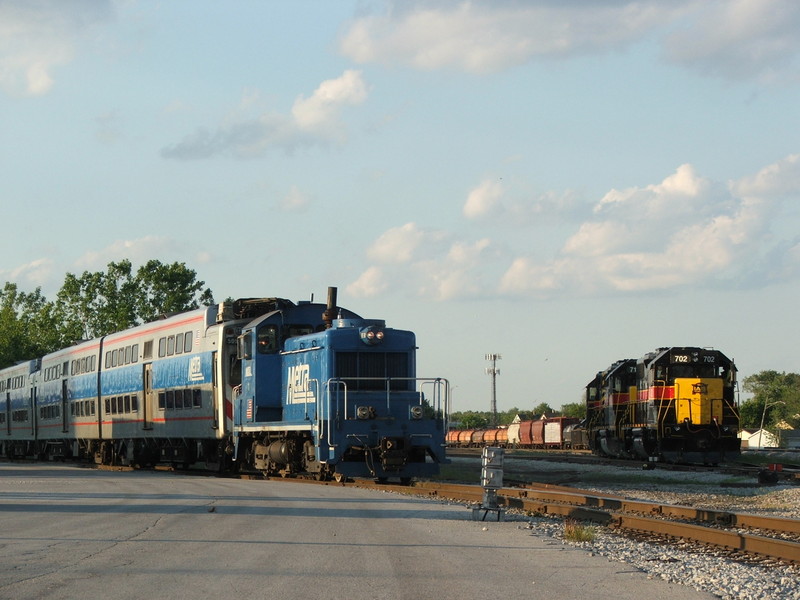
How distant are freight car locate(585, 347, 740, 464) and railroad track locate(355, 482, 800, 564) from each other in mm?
13904

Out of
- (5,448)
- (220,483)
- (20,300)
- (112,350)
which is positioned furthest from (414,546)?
(20,300)

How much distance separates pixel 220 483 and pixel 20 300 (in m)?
79.9

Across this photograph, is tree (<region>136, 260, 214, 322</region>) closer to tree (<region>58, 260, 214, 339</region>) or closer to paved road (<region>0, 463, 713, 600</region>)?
tree (<region>58, 260, 214, 339</region>)

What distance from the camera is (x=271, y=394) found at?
24281mm

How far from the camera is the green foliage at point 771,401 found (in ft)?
377

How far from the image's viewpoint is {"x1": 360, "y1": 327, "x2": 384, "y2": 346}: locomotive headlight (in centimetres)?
2217

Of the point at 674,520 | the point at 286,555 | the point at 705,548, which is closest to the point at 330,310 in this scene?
the point at 674,520

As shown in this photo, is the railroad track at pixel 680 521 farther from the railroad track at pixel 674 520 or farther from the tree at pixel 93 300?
the tree at pixel 93 300

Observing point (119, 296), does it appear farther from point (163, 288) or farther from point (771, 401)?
point (771, 401)

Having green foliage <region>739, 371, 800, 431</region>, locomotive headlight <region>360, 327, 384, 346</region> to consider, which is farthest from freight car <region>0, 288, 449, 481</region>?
green foliage <region>739, 371, 800, 431</region>

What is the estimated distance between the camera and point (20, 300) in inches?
3794

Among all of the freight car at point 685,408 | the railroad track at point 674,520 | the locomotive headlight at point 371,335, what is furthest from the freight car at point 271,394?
the freight car at point 685,408

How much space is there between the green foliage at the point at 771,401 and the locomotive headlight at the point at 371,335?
2906 inches

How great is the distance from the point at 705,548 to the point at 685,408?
20274 millimetres
